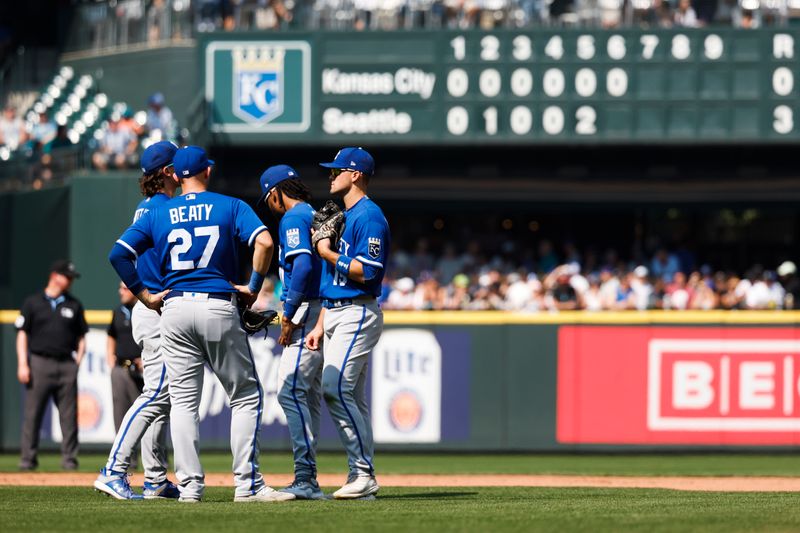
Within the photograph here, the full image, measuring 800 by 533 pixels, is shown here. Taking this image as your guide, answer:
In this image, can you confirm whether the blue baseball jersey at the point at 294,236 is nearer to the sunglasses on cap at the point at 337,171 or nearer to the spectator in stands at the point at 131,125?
the sunglasses on cap at the point at 337,171

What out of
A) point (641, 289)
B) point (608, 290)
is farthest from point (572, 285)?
point (641, 289)

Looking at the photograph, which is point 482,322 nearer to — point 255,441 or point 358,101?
point 358,101

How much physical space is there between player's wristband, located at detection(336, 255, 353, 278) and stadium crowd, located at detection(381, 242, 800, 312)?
29.6ft

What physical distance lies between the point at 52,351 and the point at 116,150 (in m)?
6.23

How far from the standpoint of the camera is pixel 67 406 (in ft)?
39.6

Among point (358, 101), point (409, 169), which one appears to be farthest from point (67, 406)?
point (409, 169)

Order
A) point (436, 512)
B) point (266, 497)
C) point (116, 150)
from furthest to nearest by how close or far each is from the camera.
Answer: point (116, 150) → point (266, 497) → point (436, 512)

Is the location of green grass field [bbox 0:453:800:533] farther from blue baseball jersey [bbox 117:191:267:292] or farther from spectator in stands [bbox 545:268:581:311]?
spectator in stands [bbox 545:268:581:311]

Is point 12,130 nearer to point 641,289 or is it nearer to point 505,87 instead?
point 505,87

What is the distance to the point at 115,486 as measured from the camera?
7.72m

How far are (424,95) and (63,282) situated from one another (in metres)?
7.03

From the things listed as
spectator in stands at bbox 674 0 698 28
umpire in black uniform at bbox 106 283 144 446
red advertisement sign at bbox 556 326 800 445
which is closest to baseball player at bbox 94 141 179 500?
umpire in black uniform at bbox 106 283 144 446

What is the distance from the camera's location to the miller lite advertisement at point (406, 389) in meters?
14.6

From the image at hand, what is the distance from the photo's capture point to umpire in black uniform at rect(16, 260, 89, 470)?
39.5 feet
